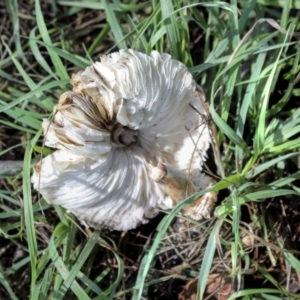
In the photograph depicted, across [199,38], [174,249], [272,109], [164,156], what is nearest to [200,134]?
[164,156]

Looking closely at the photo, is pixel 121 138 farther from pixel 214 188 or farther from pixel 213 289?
pixel 213 289

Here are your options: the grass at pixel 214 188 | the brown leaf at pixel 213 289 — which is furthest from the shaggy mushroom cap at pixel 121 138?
the brown leaf at pixel 213 289

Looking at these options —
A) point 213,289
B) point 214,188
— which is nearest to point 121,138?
point 214,188

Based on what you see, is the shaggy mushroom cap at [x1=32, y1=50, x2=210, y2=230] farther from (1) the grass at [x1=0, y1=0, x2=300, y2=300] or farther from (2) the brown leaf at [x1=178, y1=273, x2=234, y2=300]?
(2) the brown leaf at [x1=178, y1=273, x2=234, y2=300]

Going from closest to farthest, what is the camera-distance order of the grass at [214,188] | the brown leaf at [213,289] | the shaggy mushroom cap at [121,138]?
the shaggy mushroom cap at [121,138], the grass at [214,188], the brown leaf at [213,289]

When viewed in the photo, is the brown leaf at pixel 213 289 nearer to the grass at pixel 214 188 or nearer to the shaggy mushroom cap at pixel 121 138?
the grass at pixel 214 188

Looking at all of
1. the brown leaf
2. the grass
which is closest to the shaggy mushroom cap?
the grass
